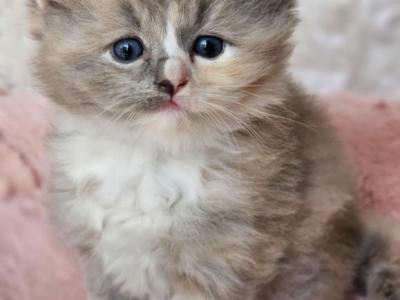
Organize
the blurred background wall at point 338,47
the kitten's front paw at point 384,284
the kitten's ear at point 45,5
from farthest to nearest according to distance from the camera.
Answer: the blurred background wall at point 338,47
the kitten's front paw at point 384,284
the kitten's ear at point 45,5

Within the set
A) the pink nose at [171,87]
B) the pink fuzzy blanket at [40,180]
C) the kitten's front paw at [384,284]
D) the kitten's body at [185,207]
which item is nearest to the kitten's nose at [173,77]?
the pink nose at [171,87]

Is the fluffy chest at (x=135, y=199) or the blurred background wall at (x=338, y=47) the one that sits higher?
the blurred background wall at (x=338, y=47)

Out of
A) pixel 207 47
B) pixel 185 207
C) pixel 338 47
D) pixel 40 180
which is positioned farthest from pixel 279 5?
pixel 338 47

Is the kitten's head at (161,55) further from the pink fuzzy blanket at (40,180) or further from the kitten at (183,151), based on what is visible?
the pink fuzzy blanket at (40,180)

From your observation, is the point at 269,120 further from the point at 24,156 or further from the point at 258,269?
the point at 24,156

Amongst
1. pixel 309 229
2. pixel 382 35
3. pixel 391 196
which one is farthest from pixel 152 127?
pixel 382 35

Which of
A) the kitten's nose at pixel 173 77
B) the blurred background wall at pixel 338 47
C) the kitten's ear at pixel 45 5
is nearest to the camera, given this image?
the kitten's nose at pixel 173 77

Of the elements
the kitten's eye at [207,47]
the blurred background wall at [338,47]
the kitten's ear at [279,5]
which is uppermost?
the kitten's ear at [279,5]
